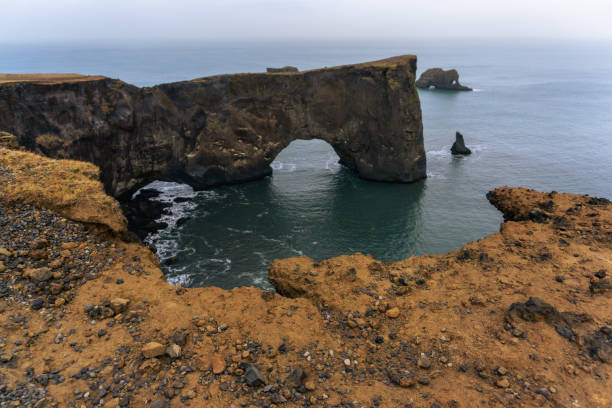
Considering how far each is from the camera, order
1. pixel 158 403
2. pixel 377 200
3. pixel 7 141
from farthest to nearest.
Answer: pixel 377 200
pixel 7 141
pixel 158 403

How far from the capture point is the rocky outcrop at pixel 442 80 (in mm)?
124812

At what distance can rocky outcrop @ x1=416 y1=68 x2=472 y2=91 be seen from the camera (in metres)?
125

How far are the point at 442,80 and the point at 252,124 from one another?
103m

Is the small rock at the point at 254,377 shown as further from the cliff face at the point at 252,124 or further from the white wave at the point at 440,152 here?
the white wave at the point at 440,152

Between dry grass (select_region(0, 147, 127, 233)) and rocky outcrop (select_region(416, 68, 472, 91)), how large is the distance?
130 m

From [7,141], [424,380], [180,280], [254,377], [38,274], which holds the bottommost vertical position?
[180,280]

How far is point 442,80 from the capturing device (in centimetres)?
12719

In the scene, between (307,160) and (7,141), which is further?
(307,160)

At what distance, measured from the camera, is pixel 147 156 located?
142 ft

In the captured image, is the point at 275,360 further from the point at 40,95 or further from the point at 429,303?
the point at 40,95

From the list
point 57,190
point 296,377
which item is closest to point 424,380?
point 296,377

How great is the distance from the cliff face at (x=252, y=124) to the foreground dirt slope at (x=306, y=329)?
855 inches

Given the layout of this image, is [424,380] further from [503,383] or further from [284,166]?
[284,166]

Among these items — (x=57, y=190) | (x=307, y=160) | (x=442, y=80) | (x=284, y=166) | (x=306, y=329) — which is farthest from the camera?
(x=442, y=80)
